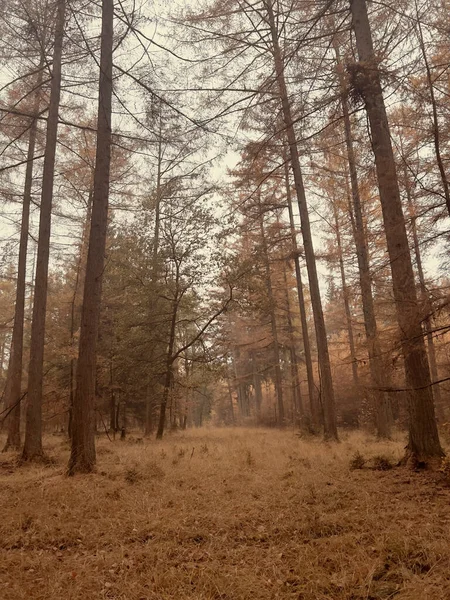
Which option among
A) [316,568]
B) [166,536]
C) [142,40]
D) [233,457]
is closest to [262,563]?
[316,568]

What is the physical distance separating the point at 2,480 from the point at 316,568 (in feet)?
18.0

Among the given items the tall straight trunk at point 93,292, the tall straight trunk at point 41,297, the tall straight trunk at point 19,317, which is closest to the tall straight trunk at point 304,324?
the tall straight trunk at point 93,292

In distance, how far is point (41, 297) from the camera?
8945mm

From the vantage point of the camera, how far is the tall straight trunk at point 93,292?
266 inches

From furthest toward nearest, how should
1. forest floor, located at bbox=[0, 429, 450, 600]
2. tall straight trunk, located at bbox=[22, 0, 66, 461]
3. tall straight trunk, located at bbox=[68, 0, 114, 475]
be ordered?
tall straight trunk, located at bbox=[22, 0, 66, 461]
tall straight trunk, located at bbox=[68, 0, 114, 475]
forest floor, located at bbox=[0, 429, 450, 600]

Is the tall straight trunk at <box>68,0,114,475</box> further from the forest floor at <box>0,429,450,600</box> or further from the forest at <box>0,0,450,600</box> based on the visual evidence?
the forest floor at <box>0,429,450,600</box>

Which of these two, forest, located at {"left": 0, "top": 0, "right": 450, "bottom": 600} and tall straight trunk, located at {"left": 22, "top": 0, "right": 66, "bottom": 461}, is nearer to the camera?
forest, located at {"left": 0, "top": 0, "right": 450, "bottom": 600}

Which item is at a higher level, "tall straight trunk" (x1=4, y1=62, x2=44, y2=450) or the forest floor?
"tall straight trunk" (x1=4, y1=62, x2=44, y2=450)

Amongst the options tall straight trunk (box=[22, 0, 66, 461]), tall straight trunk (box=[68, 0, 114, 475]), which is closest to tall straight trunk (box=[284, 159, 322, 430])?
tall straight trunk (box=[68, 0, 114, 475])

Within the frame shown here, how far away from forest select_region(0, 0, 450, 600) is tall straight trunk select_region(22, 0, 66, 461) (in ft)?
0.15

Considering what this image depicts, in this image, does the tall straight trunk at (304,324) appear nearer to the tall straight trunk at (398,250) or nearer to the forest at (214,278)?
A: the forest at (214,278)

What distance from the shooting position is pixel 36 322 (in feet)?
28.8

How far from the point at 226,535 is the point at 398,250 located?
16.5 ft

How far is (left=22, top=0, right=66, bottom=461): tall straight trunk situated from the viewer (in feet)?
27.4
